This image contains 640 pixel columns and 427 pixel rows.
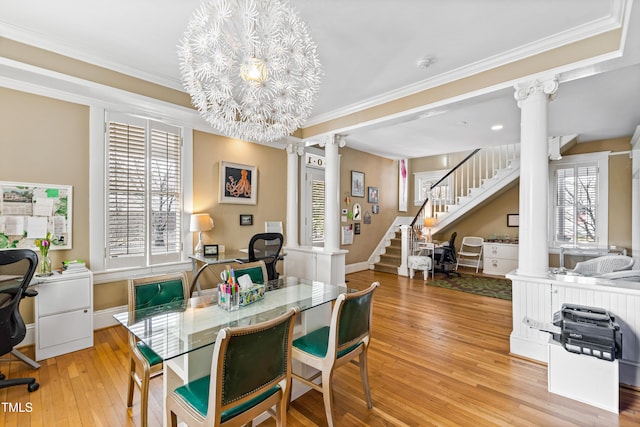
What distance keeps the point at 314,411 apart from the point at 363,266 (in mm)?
5263

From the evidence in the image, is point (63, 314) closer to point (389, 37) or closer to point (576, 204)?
point (389, 37)

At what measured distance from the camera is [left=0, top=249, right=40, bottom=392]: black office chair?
2160mm

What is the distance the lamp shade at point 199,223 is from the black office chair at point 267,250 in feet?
2.85

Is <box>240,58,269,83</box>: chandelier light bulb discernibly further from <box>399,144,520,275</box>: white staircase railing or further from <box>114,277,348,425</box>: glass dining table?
<box>399,144,520,275</box>: white staircase railing

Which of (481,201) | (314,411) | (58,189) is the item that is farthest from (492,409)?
(481,201)

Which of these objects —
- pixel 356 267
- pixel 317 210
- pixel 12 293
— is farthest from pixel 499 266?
pixel 12 293

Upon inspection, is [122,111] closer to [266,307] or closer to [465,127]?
[266,307]

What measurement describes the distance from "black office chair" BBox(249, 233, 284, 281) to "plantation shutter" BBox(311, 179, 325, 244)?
88.8 inches

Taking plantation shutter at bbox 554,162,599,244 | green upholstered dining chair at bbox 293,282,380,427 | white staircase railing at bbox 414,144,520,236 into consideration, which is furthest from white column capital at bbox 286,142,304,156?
plantation shutter at bbox 554,162,599,244

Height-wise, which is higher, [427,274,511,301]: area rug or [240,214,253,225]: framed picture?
[240,214,253,225]: framed picture

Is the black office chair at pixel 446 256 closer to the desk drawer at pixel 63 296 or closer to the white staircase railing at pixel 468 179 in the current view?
the white staircase railing at pixel 468 179

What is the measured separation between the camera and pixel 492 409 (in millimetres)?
2080

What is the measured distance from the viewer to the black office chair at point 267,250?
3664 millimetres

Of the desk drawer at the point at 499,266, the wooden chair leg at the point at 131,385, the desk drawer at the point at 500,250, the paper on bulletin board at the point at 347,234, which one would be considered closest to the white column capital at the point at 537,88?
the wooden chair leg at the point at 131,385
